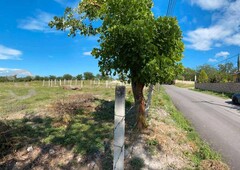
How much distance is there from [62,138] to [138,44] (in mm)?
3085

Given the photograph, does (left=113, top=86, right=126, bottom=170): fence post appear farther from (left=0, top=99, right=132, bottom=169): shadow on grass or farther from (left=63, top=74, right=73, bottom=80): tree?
(left=63, top=74, right=73, bottom=80): tree

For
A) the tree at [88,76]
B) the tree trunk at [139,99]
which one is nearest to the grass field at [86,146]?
the tree trunk at [139,99]

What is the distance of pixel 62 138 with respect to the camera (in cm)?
569

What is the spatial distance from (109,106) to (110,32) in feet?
18.5

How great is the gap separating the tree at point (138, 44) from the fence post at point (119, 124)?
2.24m

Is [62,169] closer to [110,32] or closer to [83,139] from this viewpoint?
[83,139]

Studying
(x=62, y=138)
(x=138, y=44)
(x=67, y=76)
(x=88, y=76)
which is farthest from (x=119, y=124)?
(x=67, y=76)

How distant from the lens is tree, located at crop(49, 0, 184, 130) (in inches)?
191

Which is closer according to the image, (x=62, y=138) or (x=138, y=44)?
(x=138, y=44)

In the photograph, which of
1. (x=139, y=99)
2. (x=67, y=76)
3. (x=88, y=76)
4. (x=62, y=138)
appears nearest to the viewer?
(x=62, y=138)

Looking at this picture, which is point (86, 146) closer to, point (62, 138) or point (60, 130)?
point (62, 138)

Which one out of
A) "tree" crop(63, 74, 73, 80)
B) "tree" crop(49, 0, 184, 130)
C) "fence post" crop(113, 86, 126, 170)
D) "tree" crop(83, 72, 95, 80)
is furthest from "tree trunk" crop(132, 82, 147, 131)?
"tree" crop(63, 74, 73, 80)

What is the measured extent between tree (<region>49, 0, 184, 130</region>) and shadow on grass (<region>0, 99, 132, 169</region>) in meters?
1.80

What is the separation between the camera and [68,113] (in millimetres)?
8391
